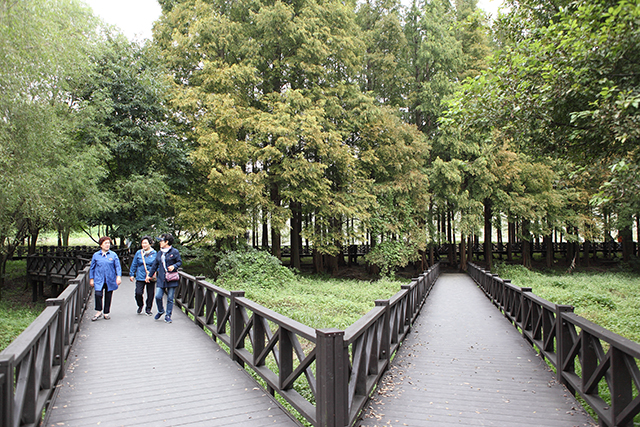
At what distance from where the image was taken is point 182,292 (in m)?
9.88

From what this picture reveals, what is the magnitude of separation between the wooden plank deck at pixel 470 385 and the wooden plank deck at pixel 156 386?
149 cm

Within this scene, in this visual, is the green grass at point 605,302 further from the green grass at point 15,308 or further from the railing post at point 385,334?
the green grass at point 15,308

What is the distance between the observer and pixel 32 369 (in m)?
3.57

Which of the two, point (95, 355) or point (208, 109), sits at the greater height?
point (208, 109)

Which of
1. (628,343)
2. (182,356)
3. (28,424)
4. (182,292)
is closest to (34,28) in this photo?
(182,292)

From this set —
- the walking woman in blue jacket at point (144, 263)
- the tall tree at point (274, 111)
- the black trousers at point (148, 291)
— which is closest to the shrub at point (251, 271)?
the tall tree at point (274, 111)

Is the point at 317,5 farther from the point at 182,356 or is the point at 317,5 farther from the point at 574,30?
the point at 182,356

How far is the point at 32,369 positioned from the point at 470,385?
499 cm

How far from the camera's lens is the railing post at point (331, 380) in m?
3.41

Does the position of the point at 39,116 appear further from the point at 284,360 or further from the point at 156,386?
the point at 284,360

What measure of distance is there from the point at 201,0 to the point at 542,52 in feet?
54.4

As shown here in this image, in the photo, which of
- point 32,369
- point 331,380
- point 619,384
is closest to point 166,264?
point 32,369

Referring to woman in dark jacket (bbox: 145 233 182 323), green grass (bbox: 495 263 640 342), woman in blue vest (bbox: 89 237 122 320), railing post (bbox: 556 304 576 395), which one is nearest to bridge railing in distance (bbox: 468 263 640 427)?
railing post (bbox: 556 304 576 395)

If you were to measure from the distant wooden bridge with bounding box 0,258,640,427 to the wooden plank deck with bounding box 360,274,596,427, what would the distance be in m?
0.02
